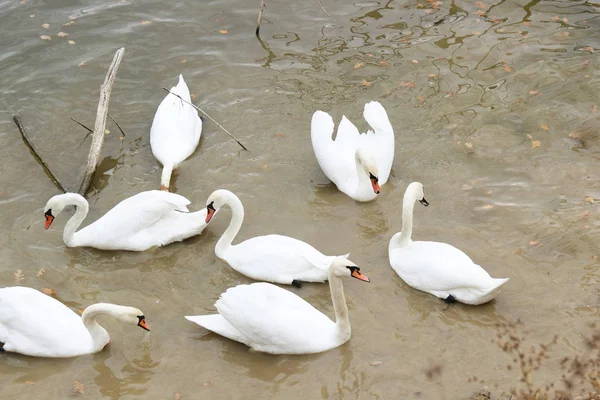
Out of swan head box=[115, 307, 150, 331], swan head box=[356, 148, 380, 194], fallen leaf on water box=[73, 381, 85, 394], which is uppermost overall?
swan head box=[115, 307, 150, 331]

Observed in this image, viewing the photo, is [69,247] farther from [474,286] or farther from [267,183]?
[474,286]

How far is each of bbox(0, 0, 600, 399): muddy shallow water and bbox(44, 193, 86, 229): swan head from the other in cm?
37

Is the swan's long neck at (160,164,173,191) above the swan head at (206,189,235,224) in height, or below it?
below

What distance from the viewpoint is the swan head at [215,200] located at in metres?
8.71

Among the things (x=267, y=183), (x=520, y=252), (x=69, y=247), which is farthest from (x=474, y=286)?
(x=69, y=247)

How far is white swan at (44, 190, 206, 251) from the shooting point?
8742 mm

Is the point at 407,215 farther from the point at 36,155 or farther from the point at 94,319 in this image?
the point at 36,155

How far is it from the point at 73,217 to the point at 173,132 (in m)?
2.10

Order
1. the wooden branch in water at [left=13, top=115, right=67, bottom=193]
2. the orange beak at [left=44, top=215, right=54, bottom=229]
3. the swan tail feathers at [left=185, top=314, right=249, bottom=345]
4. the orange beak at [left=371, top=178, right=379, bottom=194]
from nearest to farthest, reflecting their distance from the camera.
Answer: the swan tail feathers at [left=185, top=314, right=249, bottom=345] < the orange beak at [left=44, top=215, right=54, bottom=229] < the orange beak at [left=371, top=178, right=379, bottom=194] < the wooden branch in water at [left=13, top=115, right=67, bottom=193]

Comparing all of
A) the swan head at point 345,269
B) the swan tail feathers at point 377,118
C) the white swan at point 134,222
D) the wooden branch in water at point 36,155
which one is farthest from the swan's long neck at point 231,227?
the wooden branch in water at point 36,155

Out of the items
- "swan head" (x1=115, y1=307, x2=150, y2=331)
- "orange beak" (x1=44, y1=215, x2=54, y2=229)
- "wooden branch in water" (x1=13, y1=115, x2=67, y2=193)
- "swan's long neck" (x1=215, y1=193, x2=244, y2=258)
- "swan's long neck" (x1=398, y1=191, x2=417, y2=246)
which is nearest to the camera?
"swan head" (x1=115, y1=307, x2=150, y2=331)

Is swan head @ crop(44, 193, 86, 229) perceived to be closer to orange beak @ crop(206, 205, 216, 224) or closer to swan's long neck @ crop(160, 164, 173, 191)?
swan's long neck @ crop(160, 164, 173, 191)

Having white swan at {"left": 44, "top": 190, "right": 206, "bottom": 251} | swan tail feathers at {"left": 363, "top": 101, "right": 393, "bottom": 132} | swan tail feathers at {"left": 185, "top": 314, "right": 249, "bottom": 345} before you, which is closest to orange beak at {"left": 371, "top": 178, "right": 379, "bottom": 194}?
swan tail feathers at {"left": 363, "top": 101, "right": 393, "bottom": 132}

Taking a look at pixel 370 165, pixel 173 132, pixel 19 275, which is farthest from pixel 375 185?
pixel 19 275
